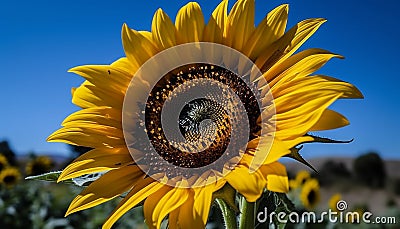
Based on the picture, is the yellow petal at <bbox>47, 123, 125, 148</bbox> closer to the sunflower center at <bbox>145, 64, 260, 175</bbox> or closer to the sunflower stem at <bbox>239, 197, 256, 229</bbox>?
the sunflower center at <bbox>145, 64, 260, 175</bbox>

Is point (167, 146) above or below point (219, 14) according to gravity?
below

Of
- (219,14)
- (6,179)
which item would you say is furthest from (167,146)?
(6,179)

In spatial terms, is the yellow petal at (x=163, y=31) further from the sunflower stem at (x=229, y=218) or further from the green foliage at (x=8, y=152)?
A: the green foliage at (x=8, y=152)

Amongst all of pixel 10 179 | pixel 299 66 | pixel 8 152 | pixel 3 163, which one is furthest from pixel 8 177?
pixel 299 66

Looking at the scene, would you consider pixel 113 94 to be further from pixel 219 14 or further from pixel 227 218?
pixel 227 218

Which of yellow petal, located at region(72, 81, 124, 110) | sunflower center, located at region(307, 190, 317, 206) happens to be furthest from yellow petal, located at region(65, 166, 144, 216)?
sunflower center, located at region(307, 190, 317, 206)

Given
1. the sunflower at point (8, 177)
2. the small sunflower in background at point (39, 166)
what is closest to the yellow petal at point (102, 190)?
the sunflower at point (8, 177)
